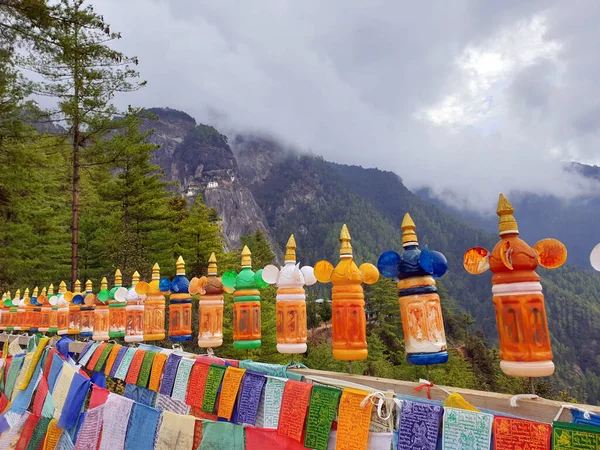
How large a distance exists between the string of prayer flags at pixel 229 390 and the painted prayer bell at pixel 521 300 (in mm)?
1543

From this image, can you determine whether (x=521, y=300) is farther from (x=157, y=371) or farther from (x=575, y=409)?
(x=157, y=371)

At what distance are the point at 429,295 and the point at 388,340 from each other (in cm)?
2929

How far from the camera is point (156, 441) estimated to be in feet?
9.04

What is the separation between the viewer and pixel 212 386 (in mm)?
2801

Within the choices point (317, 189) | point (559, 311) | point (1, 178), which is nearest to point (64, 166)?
point (1, 178)

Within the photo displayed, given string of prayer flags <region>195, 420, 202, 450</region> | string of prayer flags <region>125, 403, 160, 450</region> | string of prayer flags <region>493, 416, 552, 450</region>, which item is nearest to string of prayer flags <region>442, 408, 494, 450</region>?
string of prayer flags <region>493, 416, 552, 450</region>

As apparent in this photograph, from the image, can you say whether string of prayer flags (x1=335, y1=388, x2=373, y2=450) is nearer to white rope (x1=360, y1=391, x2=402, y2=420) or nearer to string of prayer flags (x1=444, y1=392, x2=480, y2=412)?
white rope (x1=360, y1=391, x2=402, y2=420)

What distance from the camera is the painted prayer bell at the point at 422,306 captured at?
229 centimetres

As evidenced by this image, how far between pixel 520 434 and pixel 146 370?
303 centimetres

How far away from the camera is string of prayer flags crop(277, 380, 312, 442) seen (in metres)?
2.08

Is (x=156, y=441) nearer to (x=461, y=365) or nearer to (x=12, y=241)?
(x=12, y=241)

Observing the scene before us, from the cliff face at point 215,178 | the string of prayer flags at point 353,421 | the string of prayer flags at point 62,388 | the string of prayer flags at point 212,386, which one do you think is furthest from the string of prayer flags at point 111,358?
the cliff face at point 215,178

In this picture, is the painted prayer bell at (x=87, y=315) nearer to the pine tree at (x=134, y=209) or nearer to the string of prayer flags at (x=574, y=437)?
the string of prayer flags at (x=574, y=437)

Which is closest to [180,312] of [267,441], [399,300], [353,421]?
[267,441]
